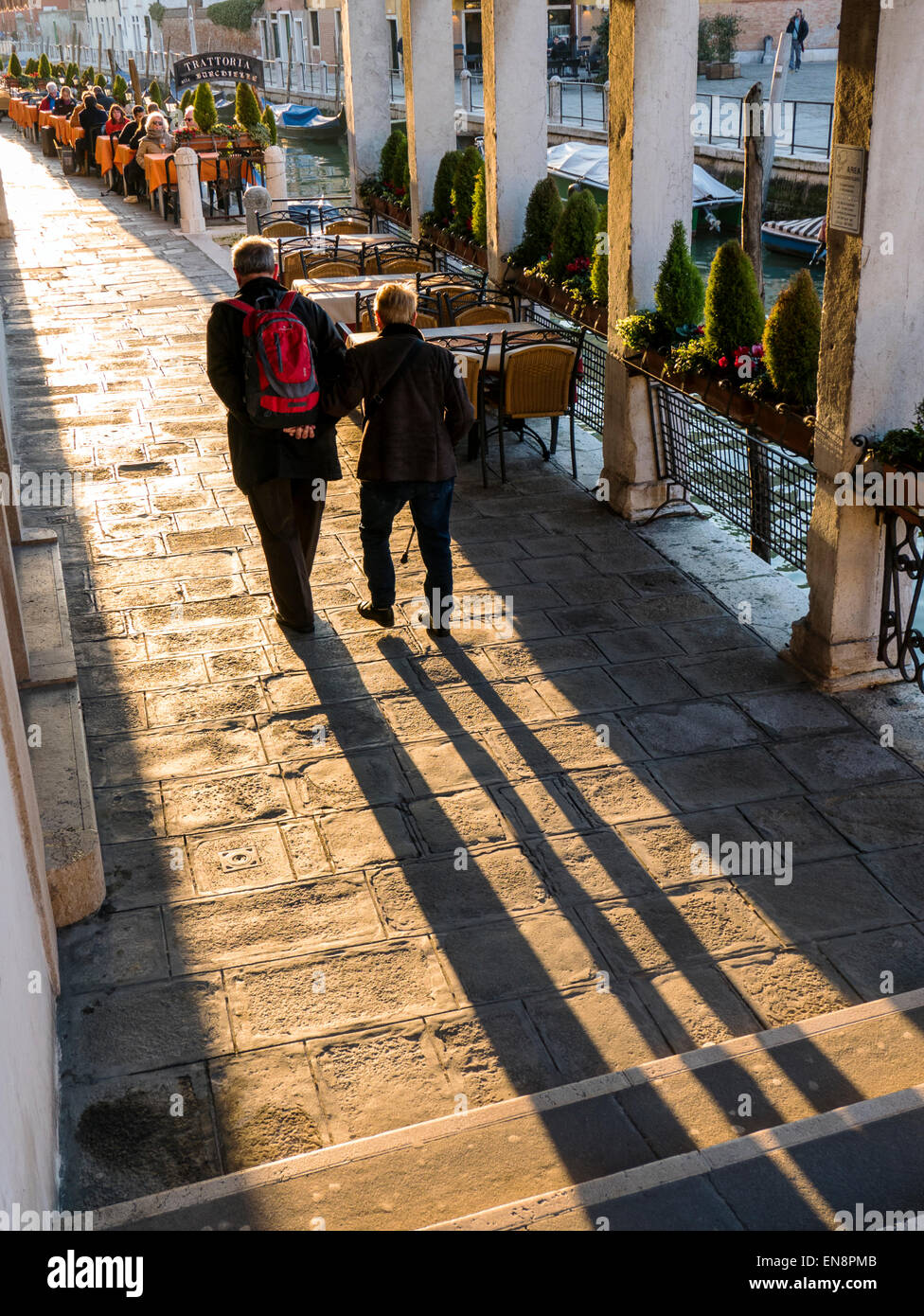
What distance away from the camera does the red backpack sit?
16.1ft

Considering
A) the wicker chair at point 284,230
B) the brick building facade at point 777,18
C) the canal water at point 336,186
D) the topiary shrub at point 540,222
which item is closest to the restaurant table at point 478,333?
the topiary shrub at point 540,222

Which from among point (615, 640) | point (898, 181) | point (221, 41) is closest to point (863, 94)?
point (898, 181)

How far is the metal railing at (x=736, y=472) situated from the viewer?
18.3 feet

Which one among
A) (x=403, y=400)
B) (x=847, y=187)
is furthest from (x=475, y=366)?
(x=847, y=187)

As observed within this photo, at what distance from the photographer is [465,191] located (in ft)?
32.9

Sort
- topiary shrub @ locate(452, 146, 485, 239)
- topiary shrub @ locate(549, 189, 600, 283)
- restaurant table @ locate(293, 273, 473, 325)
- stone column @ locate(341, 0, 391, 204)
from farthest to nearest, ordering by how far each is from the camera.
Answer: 1. stone column @ locate(341, 0, 391, 204)
2. topiary shrub @ locate(452, 146, 485, 239)
3. restaurant table @ locate(293, 273, 473, 325)
4. topiary shrub @ locate(549, 189, 600, 283)

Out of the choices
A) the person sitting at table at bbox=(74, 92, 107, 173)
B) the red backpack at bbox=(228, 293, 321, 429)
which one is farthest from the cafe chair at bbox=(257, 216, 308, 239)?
the person sitting at table at bbox=(74, 92, 107, 173)

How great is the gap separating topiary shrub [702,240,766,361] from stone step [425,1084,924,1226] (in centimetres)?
379

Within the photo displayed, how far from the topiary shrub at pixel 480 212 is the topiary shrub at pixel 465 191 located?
→ 1.40 ft

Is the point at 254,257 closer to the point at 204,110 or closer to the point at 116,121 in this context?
the point at 204,110

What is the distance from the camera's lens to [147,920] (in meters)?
3.83

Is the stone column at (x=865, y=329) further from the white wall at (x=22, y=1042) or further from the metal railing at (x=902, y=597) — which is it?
the white wall at (x=22, y=1042)

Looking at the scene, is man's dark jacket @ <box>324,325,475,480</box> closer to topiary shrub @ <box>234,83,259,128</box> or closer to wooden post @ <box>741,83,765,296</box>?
wooden post @ <box>741,83,765,296</box>
